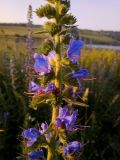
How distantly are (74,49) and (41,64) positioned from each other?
0.18 metres

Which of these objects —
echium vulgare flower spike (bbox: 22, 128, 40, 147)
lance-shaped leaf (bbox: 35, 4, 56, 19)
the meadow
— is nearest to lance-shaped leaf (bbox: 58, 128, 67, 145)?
echium vulgare flower spike (bbox: 22, 128, 40, 147)

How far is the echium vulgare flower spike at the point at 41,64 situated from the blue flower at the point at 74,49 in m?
0.12

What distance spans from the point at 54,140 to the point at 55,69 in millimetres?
386

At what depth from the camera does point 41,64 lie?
2150 mm

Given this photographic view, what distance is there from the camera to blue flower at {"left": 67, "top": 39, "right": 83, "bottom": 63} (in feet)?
6.94

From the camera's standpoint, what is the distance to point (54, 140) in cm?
228

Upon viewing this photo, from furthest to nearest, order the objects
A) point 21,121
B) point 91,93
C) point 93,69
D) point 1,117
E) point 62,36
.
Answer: point 93,69
point 91,93
point 21,121
point 1,117
point 62,36

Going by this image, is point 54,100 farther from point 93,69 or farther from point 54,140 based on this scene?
point 93,69

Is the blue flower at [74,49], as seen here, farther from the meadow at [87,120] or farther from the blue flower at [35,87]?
the meadow at [87,120]

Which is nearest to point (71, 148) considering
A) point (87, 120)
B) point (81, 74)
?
point (81, 74)

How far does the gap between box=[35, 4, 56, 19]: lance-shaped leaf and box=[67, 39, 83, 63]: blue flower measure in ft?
0.64

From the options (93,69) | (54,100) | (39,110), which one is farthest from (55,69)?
(93,69)

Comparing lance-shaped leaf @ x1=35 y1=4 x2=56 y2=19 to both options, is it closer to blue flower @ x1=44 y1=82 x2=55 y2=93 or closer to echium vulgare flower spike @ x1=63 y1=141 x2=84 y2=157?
blue flower @ x1=44 y1=82 x2=55 y2=93

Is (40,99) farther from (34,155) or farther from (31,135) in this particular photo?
(34,155)
